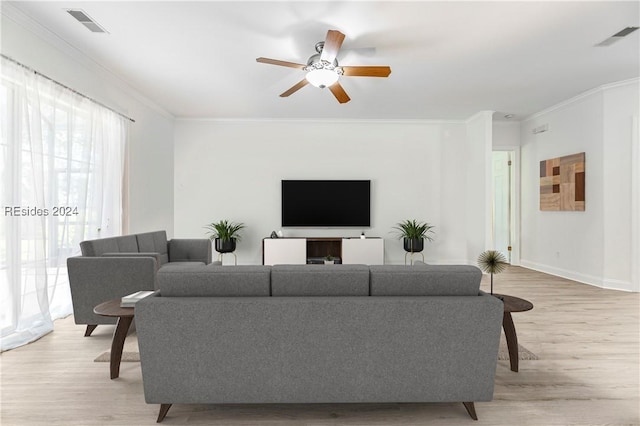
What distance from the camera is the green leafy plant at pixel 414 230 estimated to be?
20.4 feet

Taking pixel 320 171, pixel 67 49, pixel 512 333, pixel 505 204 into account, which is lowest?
pixel 512 333

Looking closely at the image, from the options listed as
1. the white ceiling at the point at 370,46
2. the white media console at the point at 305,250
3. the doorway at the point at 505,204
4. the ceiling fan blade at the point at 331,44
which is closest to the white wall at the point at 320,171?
the white media console at the point at 305,250

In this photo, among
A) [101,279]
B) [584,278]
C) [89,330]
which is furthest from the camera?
[584,278]

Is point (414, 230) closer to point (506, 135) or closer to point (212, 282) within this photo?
point (506, 135)

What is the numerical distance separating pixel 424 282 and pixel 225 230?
4.83 metres

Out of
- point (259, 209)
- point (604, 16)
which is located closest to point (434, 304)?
point (604, 16)

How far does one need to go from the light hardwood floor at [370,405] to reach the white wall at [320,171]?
3.39 metres

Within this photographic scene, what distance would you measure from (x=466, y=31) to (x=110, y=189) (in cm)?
422

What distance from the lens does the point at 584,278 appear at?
17.2 feet

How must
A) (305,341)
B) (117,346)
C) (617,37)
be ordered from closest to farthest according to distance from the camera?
(305,341) → (117,346) → (617,37)

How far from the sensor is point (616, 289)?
191 inches

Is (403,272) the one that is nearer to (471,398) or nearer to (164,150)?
(471,398)

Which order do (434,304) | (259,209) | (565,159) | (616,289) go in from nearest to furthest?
(434,304) < (616,289) < (565,159) < (259,209)

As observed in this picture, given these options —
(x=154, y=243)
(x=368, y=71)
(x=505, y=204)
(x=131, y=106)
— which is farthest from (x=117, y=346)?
(x=505, y=204)
